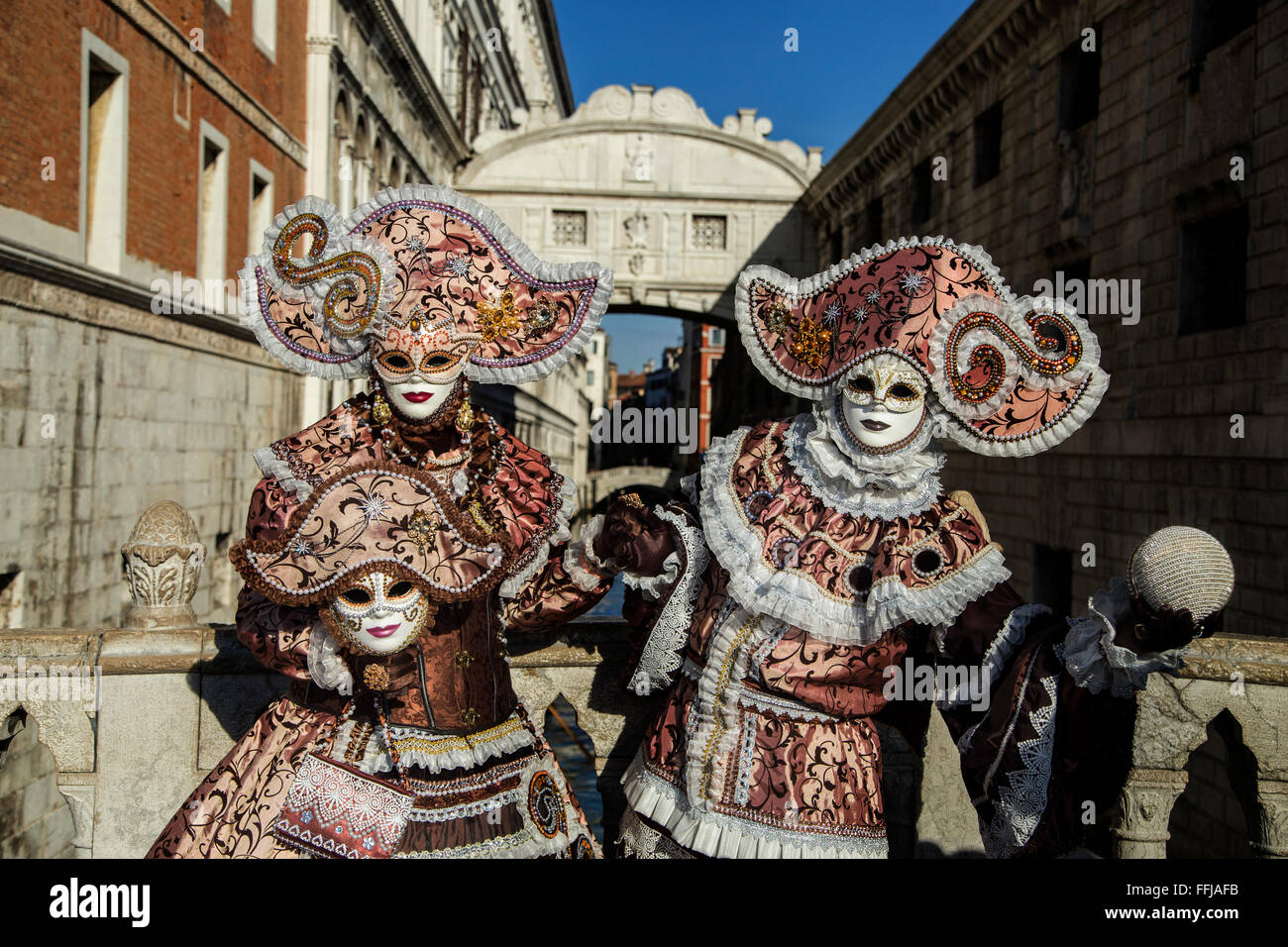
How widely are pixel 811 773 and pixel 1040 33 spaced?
1165 centimetres

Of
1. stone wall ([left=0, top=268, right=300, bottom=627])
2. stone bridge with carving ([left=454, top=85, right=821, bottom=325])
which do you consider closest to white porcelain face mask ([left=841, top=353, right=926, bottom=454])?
stone wall ([left=0, top=268, right=300, bottom=627])

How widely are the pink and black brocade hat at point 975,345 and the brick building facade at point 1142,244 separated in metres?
5.55

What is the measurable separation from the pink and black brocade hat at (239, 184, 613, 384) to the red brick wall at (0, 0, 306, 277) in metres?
5.80

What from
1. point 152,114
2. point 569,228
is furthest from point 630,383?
point 152,114

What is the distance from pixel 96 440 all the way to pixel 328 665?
736 cm

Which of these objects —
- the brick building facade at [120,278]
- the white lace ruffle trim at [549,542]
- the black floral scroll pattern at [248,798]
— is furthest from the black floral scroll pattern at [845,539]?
the brick building facade at [120,278]

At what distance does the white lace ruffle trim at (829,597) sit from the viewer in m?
2.79

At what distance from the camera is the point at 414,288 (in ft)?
9.24

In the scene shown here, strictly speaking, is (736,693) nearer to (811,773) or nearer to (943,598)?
(811,773)

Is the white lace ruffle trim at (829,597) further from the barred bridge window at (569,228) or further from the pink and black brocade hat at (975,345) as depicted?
the barred bridge window at (569,228)

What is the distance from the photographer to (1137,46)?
9.85 meters

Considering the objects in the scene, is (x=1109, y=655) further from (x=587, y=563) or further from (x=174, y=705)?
(x=174, y=705)

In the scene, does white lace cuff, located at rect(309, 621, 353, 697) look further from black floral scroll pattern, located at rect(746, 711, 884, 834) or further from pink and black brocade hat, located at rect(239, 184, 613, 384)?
black floral scroll pattern, located at rect(746, 711, 884, 834)

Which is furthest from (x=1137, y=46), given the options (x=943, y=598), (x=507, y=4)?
(x=507, y=4)
